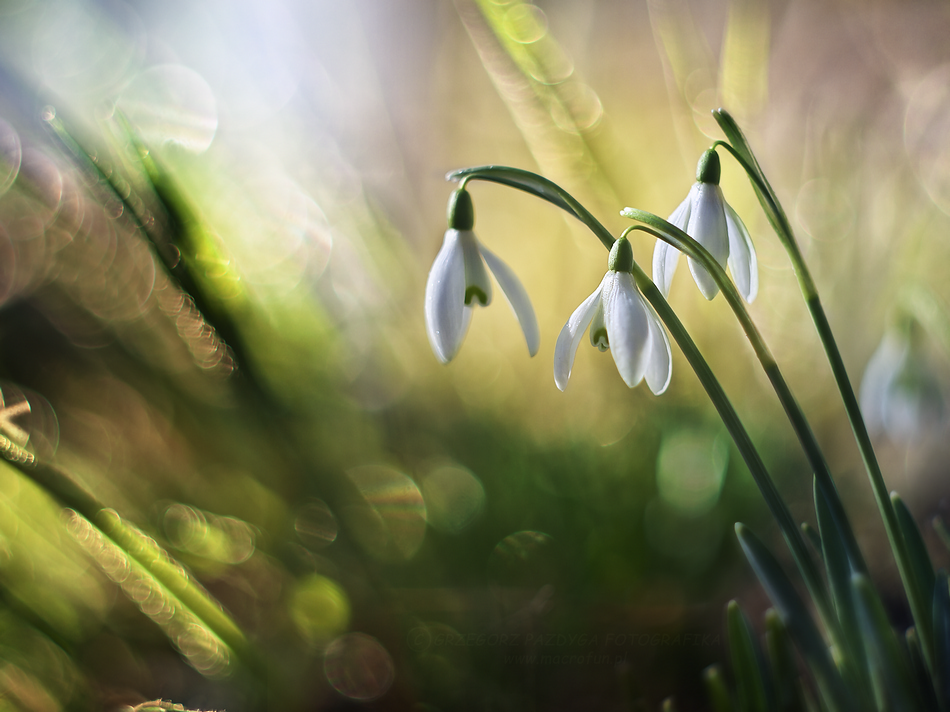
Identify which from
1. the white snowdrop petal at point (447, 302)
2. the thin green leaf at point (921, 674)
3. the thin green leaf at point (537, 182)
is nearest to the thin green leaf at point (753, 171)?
the thin green leaf at point (537, 182)

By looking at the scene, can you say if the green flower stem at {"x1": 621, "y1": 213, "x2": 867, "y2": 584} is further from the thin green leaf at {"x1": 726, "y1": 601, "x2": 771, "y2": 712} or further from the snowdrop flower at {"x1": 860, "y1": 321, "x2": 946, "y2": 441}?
the snowdrop flower at {"x1": 860, "y1": 321, "x2": 946, "y2": 441}

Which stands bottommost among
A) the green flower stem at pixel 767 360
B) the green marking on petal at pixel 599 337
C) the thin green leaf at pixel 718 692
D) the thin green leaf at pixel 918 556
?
the thin green leaf at pixel 718 692

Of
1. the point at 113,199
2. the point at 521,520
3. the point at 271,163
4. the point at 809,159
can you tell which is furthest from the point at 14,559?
the point at 809,159

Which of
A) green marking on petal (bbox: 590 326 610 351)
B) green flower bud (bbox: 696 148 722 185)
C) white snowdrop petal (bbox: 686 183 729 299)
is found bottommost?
green marking on petal (bbox: 590 326 610 351)

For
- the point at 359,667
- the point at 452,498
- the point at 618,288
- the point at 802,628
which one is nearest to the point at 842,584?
the point at 802,628

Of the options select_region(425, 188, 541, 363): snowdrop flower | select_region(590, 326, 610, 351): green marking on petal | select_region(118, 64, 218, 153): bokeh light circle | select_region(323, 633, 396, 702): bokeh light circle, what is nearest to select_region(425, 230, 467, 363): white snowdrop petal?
select_region(425, 188, 541, 363): snowdrop flower

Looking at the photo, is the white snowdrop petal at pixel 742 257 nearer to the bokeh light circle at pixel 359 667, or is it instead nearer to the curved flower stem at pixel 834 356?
the curved flower stem at pixel 834 356

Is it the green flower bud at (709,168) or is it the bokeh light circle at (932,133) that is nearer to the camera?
the green flower bud at (709,168)
